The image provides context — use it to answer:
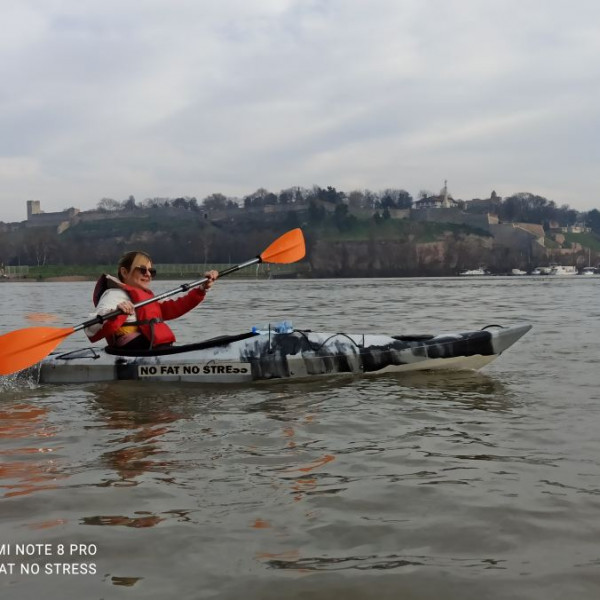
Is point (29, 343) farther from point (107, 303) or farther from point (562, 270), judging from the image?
point (562, 270)

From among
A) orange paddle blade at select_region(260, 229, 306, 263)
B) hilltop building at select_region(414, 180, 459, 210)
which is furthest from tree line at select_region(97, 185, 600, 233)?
orange paddle blade at select_region(260, 229, 306, 263)

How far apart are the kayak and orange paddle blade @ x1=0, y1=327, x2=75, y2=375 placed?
725mm

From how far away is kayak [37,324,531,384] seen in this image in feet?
25.4

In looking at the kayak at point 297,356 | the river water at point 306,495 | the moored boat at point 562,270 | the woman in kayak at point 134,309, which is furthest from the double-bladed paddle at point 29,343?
the moored boat at point 562,270

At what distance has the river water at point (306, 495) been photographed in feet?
Result: 9.49

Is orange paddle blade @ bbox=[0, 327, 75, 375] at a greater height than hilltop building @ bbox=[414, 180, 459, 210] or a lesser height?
lesser

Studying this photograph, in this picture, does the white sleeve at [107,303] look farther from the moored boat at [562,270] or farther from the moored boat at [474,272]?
the moored boat at [562,270]

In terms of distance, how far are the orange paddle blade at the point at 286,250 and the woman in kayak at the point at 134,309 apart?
1.33 m

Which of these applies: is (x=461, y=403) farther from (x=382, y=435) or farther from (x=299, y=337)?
(x=299, y=337)

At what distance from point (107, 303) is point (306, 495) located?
4.29 m

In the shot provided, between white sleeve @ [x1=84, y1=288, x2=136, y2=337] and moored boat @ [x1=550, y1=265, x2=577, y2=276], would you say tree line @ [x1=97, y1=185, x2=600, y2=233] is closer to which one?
moored boat @ [x1=550, y1=265, x2=577, y2=276]

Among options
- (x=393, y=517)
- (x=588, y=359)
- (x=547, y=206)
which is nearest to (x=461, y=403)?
(x=393, y=517)

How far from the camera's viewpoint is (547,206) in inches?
6181

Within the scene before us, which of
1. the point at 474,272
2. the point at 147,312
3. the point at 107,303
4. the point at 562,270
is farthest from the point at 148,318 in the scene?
the point at 562,270
